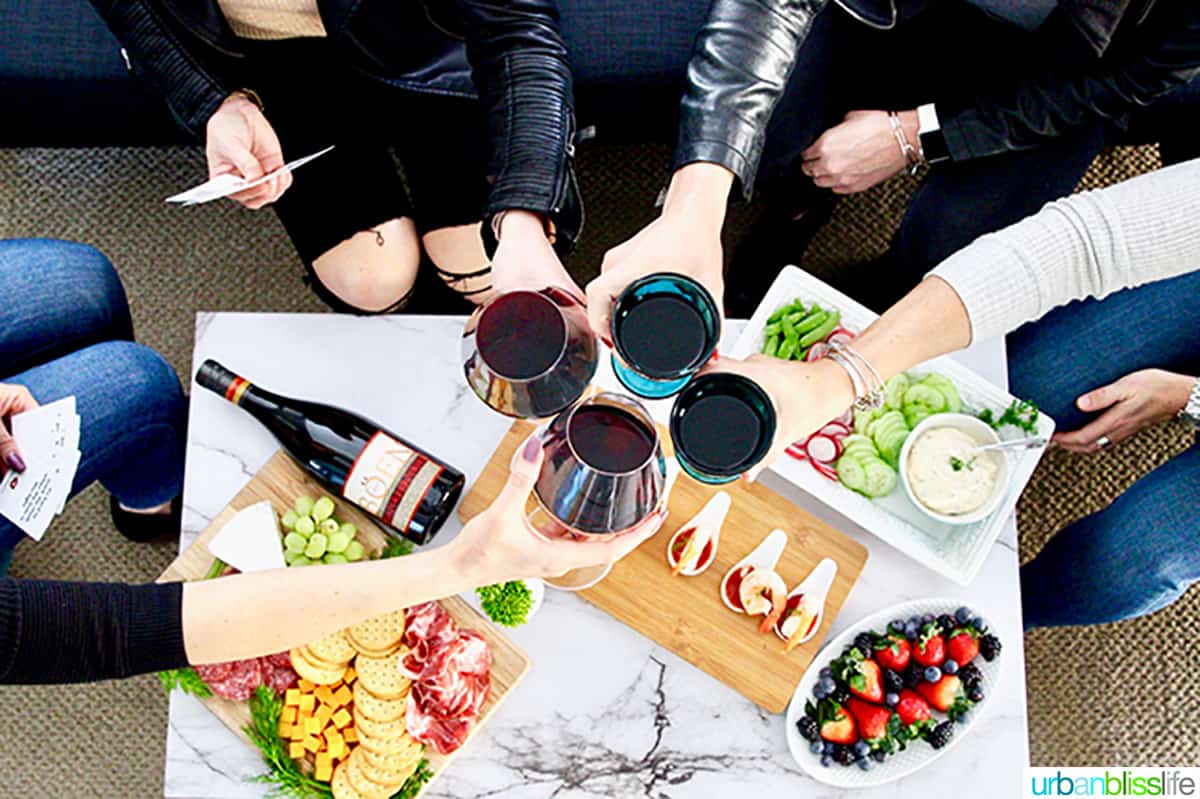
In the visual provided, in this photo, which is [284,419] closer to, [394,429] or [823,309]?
[394,429]

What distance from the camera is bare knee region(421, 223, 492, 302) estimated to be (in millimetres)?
1809

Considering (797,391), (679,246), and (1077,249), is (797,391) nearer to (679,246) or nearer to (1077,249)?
(679,246)

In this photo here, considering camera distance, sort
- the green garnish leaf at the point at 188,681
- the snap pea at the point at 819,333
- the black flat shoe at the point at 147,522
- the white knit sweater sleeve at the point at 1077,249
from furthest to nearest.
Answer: the black flat shoe at the point at 147,522 < the snap pea at the point at 819,333 < the green garnish leaf at the point at 188,681 < the white knit sweater sleeve at the point at 1077,249

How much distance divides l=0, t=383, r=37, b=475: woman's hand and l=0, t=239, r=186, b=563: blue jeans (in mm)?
43

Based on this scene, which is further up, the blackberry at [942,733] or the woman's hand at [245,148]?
the woman's hand at [245,148]

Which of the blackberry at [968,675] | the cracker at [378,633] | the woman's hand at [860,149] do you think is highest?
the woman's hand at [860,149]

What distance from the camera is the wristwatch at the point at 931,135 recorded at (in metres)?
1.69

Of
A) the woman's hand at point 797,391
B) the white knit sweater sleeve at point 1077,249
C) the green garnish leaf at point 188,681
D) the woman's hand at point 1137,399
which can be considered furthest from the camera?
the woman's hand at point 1137,399

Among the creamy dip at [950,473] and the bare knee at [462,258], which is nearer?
the creamy dip at [950,473]

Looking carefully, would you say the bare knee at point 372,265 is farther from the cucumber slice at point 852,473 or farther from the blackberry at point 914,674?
the blackberry at point 914,674

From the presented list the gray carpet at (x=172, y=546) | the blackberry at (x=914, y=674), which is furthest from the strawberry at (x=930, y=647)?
the gray carpet at (x=172, y=546)

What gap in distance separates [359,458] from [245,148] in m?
0.49

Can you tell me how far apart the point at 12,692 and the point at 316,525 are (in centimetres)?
105

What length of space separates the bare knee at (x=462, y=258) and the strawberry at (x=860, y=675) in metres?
0.83
